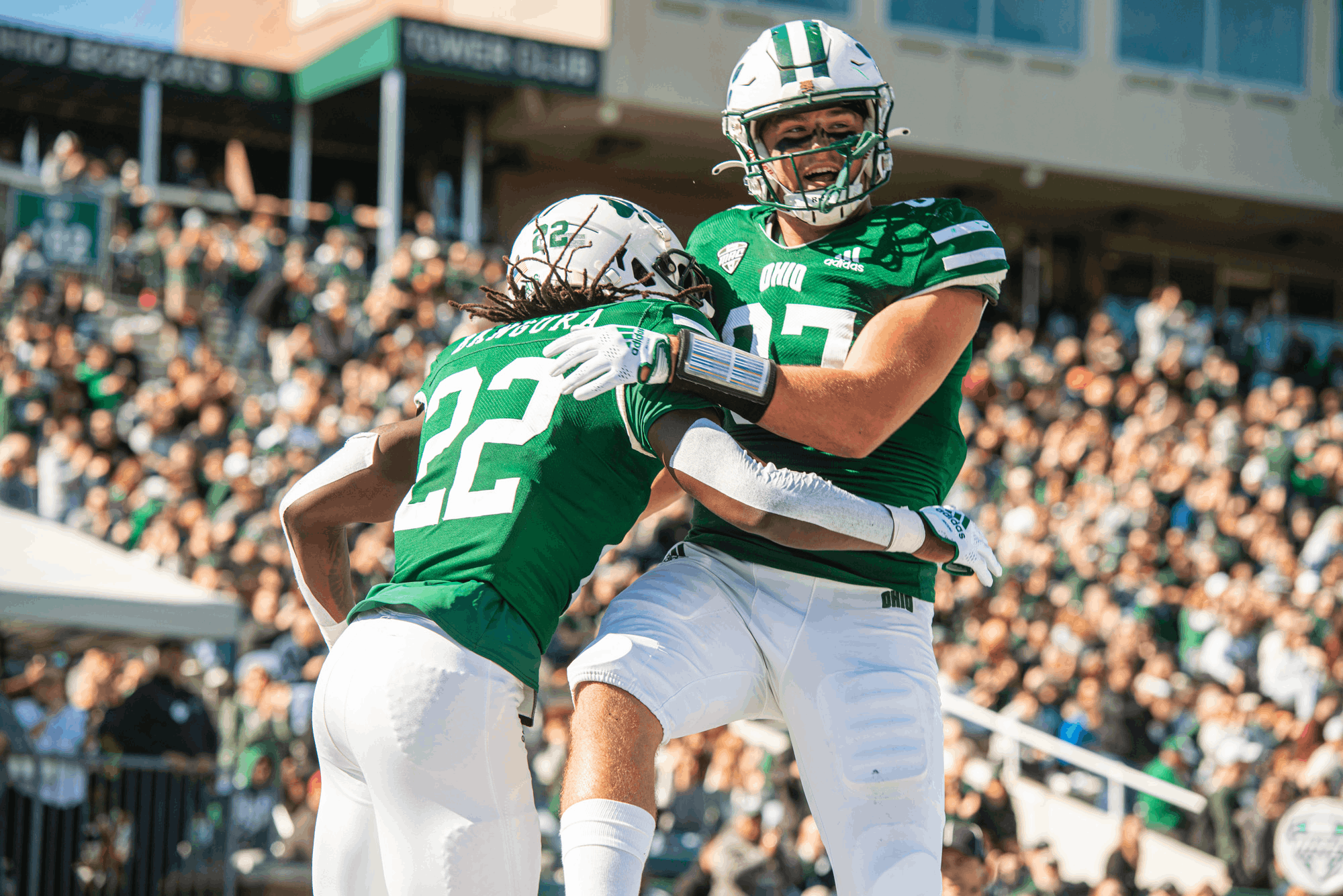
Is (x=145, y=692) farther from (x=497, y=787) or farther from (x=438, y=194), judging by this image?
(x=438, y=194)

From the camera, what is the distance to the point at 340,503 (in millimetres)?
3668

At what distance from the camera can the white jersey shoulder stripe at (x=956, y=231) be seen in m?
3.55

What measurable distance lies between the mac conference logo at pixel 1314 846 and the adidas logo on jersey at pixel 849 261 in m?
6.16

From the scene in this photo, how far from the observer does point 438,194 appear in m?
20.7

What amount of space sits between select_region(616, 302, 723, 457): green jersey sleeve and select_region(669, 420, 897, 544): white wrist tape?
0.19 ft

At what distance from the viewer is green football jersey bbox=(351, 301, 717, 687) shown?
311 cm

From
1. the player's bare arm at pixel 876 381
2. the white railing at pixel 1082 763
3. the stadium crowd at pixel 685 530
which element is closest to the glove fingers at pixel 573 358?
the player's bare arm at pixel 876 381

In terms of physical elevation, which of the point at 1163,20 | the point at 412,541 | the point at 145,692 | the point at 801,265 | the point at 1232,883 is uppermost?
the point at 1163,20

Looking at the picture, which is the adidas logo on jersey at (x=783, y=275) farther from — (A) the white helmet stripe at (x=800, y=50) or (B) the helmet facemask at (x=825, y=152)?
(A) the white helmet stripe at (x=800, y=50)

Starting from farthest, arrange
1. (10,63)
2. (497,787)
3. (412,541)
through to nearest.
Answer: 1. (10,63)
2. (412,541)
3. (497,787)

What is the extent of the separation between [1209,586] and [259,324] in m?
8.20

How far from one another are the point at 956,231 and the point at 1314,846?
20.3 ft

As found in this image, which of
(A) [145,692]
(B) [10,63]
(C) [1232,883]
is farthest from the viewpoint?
(B) [10,63]

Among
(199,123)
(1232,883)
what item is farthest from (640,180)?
(1232,883)
